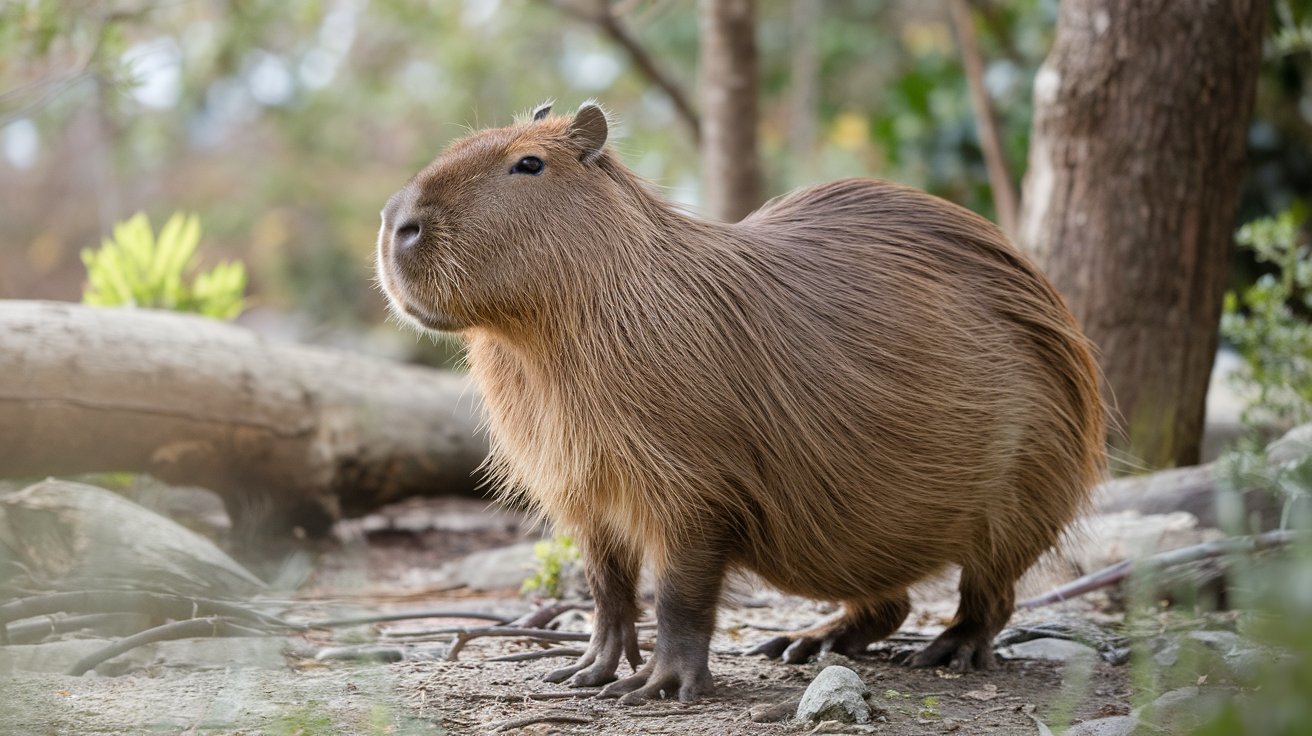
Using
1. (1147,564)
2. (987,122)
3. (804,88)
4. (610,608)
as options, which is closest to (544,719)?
(610,608)

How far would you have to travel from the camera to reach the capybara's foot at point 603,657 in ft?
10.3

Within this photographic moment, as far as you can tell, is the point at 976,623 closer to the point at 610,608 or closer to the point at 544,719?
the point at 610,608

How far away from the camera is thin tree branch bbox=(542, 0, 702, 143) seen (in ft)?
24.6

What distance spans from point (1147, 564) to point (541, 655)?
5.96ft

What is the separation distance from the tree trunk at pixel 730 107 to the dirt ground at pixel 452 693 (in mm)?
3111

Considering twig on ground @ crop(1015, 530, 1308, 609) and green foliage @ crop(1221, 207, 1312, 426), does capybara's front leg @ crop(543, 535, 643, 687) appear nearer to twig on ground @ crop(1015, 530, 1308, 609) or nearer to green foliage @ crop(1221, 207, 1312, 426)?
twig on ground @ crop(1015, 530, 1308, 609)

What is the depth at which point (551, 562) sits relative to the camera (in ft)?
14.1

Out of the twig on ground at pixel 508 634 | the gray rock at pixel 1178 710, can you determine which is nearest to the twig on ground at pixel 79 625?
the twig on ground at pixel 508 634

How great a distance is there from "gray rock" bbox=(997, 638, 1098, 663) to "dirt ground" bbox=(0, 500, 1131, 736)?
0.08m

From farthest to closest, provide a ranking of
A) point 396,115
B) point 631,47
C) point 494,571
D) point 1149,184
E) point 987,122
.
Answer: point 396,115 < point 631,47 < point 987,122 < point 494,571 < point 1149,184

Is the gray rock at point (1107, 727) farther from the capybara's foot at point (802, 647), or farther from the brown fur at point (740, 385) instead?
the capybara's foot at point (802, 647)

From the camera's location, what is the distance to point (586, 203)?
304 centimetres

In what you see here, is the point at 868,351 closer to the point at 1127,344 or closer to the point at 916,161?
the point at 1127,344

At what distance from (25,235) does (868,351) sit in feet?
56.2
